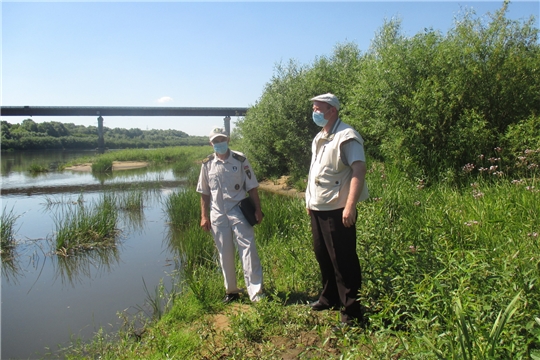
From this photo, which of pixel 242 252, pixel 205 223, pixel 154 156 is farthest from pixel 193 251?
pixel 154 156

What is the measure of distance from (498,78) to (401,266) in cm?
690

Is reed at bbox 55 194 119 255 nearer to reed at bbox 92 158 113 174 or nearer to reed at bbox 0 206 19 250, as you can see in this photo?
reed at bbox 0 206 19 250

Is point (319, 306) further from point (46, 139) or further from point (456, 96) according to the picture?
point (46, 139)

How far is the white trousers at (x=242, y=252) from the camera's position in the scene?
164 inches

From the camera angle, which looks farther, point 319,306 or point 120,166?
point 120,166

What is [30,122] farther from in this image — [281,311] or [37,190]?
[281,311]

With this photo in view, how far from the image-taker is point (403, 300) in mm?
3004

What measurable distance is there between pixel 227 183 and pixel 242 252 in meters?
0.74

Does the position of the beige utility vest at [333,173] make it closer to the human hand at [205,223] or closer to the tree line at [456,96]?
the human hand at [205,223]

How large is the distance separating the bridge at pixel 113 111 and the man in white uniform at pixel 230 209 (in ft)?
158

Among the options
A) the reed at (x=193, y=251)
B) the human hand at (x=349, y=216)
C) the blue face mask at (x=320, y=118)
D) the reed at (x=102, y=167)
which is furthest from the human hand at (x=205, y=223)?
the reed at (x=102, y=167)

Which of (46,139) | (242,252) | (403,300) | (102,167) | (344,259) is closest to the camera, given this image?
(403,300)

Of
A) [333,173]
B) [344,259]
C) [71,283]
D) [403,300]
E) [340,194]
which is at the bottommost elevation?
[71,283]

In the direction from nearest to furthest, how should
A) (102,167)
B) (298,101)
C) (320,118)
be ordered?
(320,118)
(298,101)
(102,167)
